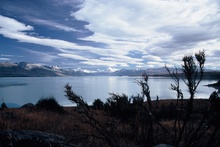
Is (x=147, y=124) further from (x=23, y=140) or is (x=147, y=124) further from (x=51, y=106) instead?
(x=51, y=106)

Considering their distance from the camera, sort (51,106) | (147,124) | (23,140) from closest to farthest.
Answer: (23,140) → (147,124) → (51,106)

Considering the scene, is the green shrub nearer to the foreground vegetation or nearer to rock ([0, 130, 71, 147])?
the foreground vegetation

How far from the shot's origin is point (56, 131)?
781 centimetres

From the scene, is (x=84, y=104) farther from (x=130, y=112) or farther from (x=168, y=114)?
(x=168, y=114)

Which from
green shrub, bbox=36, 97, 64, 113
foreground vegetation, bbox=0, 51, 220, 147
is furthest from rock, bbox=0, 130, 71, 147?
green shrub, bbox=36, 97, 64, 113

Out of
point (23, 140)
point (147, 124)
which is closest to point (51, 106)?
point (147, 124)

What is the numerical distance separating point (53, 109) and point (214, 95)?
45.2 feet

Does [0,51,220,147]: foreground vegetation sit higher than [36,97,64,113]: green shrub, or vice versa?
[0,51,220,147]: foreground vegetation

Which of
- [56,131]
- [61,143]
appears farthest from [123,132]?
[61,143]

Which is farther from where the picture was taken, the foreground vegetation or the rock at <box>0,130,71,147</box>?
the foreground vegetation

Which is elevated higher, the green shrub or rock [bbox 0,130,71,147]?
rock [bbox 0,130,71,147]

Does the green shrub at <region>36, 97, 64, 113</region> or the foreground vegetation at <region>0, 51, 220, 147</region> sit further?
the green shrub at <region>36, 97, 64, 113</region>

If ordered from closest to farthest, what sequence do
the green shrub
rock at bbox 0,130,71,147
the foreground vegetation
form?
rock at bbox 0,130,71,147 < the foreground vegetation < the green shrub

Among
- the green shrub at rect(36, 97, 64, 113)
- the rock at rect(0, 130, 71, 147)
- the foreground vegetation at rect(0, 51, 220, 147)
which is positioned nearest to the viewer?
the rock at rect(0, 130, 71, 147)
